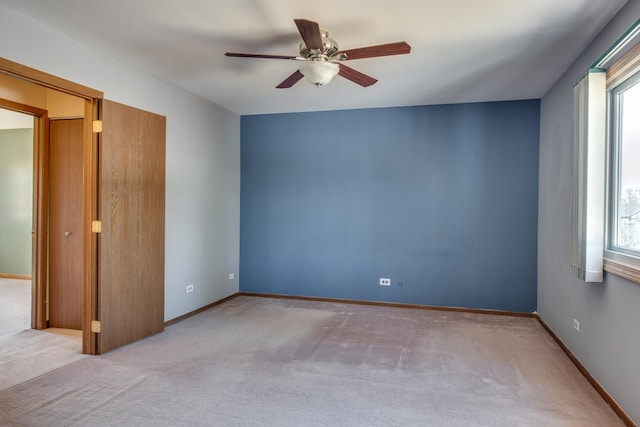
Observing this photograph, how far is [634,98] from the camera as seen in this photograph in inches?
98.2

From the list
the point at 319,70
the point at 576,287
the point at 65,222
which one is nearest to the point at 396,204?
the point at 576,287

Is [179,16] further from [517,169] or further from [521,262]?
[521,262]

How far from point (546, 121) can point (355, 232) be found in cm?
265

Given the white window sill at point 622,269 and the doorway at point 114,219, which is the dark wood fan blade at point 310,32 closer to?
the doorway at point 114,219

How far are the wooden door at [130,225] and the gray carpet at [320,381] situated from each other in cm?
28

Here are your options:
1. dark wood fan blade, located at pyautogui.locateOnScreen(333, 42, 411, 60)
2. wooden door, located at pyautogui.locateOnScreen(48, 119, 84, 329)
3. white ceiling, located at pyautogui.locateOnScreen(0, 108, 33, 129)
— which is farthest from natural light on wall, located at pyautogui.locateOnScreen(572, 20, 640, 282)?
white ceiling, located at pyautogui.locateOnScreen(0, 108, 33, 129)

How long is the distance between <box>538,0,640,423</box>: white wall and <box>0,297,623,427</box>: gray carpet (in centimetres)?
21

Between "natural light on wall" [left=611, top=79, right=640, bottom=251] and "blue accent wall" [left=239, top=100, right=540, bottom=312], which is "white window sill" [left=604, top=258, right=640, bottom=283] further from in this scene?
"blue accent wall" [left=239, top=100, right=540, bottom=312]

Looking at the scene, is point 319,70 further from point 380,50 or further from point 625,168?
point 625,168

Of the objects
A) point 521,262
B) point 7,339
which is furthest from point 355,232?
point 7,339

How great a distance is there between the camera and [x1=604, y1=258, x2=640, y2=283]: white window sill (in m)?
2.26

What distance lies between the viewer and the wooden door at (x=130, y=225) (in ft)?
11.2

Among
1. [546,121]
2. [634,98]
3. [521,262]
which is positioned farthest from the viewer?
[521,262]

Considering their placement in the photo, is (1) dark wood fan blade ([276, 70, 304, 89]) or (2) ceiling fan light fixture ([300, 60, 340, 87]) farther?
(1) dark wood fan blade ([276, 70, 304, 89])
